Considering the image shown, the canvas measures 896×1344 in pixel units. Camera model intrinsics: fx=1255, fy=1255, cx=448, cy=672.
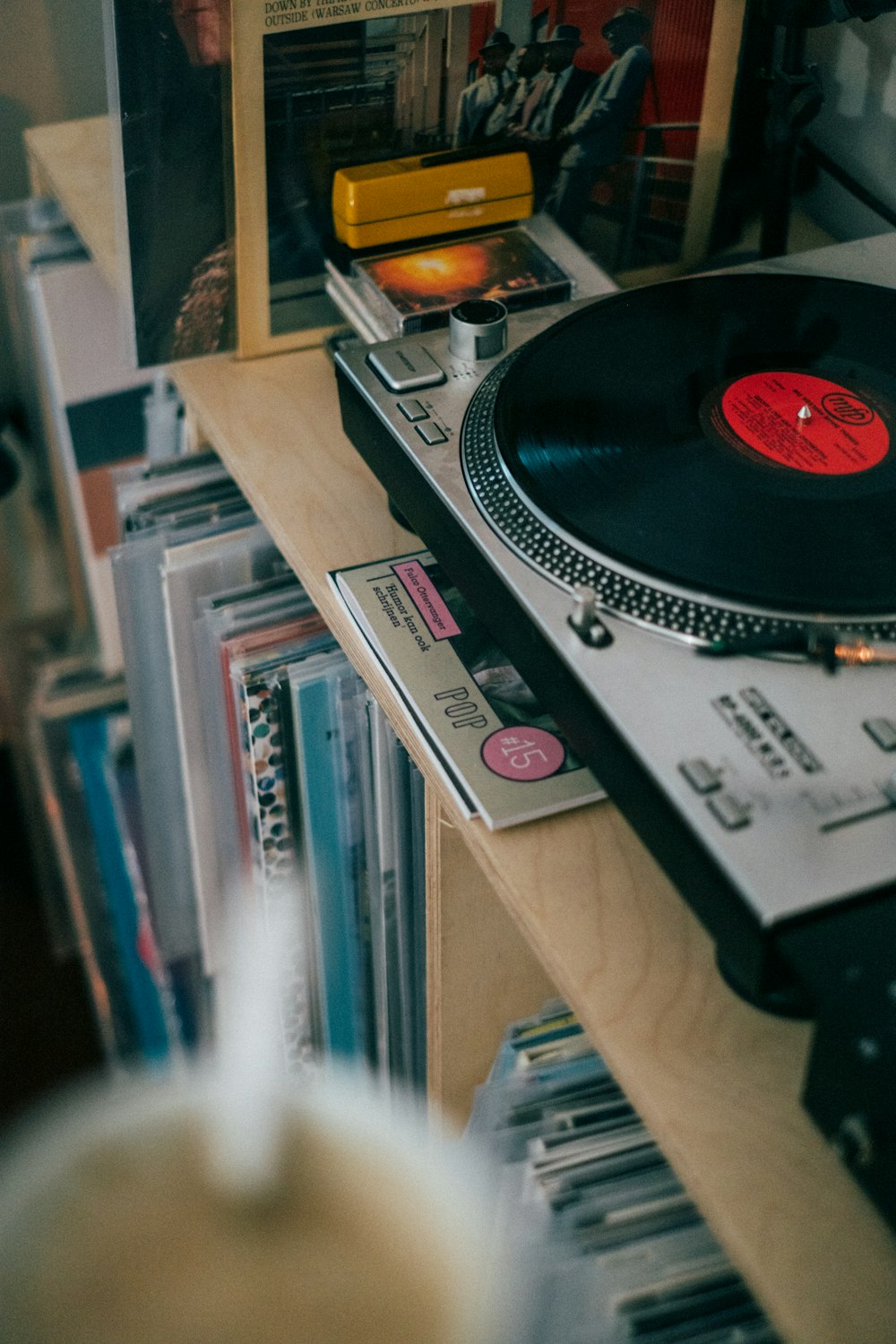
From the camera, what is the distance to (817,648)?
0.62 meters

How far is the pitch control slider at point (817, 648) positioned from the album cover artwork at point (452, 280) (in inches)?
16.8

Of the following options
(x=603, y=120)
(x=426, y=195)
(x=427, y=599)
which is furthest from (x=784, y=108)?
(x=427, y=599)

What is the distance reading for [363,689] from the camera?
3.07 feet

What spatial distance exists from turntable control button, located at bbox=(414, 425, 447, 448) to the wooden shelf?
5.0 inches

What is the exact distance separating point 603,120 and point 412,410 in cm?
42

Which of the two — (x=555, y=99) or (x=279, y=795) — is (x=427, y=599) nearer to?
(x=279, y=795)

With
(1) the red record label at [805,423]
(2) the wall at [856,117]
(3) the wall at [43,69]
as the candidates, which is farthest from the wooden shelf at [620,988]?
(3) the wall at [43,69]

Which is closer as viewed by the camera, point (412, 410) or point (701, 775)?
point (701, 775)

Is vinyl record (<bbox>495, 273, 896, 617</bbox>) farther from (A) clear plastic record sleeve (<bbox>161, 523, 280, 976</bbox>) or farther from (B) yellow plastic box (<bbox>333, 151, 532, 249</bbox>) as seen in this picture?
(A) clear plastic record sleeve (<bbox>161, 523, 280, 976</bbox>)

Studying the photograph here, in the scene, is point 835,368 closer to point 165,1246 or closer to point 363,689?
point 363,689

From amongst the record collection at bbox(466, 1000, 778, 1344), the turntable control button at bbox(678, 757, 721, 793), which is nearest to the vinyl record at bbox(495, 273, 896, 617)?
the turntable control button at bbox(678, 757, 721, 793)

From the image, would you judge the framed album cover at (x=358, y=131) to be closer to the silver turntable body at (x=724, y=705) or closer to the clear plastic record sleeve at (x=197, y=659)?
the clear plastic record sleeve at (x=197, y=659)

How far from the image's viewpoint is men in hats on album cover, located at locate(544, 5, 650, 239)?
39.8 inches

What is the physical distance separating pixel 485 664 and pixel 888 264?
0.44 metres
